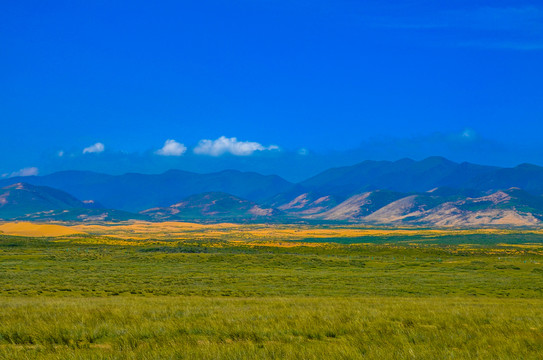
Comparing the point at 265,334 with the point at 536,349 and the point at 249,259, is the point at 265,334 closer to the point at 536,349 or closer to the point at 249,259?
the point at 536,349

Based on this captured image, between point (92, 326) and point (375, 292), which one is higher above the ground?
point (92, 326)

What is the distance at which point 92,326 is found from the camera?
11531 mm

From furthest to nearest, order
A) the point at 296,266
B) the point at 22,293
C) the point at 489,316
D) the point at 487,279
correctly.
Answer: the point at 296,266 < the point at 487,279 < the point at 22,293 < the point at 489,316

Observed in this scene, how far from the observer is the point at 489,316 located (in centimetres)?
1362

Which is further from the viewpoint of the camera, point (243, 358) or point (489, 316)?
point (489, 316)

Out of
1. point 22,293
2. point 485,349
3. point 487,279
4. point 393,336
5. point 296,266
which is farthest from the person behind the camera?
point 296,266

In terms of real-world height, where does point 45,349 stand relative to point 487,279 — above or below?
above

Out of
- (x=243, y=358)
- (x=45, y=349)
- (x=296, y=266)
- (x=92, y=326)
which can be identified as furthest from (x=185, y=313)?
(x=296, y=266)

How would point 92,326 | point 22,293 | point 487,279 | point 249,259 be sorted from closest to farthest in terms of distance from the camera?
point 92,326 < point 22,293 < point 487,279 < point 249,259

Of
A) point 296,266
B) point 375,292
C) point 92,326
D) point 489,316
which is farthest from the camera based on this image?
point 296,266

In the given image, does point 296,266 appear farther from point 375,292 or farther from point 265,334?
point 265,334

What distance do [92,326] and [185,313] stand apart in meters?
3.14

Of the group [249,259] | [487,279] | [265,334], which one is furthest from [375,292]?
[249,259]

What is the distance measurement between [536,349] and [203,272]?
45.5m
